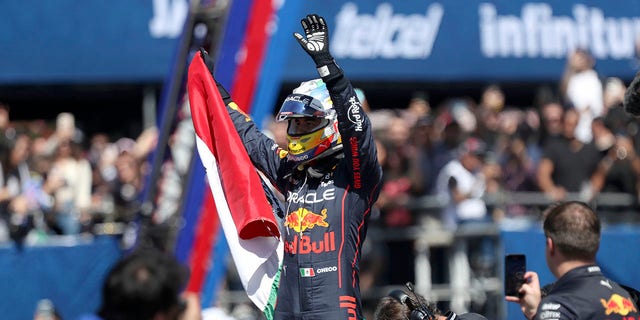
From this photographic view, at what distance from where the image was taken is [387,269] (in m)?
11.9

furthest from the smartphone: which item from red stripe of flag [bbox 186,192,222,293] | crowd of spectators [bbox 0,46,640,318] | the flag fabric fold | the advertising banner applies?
the advertising banner

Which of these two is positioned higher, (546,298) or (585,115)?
(585,115)

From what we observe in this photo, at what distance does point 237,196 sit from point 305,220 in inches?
23.1

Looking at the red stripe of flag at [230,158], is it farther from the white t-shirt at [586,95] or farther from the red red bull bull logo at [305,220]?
the white t-shirt at [586,95]

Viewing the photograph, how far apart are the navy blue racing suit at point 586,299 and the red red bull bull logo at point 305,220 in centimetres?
130

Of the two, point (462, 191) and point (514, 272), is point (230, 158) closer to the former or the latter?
point (514, 272)

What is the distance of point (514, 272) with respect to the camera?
17.9 ft

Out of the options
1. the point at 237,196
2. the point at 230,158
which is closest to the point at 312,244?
the point at 237,196

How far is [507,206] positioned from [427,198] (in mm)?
810

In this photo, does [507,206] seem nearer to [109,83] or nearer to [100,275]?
[100,275]

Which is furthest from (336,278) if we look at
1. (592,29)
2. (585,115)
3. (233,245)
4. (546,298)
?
(592,29)

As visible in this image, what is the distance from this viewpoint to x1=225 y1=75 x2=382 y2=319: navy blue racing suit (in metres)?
5.91

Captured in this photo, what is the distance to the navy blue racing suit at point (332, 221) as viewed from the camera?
19.4 ft

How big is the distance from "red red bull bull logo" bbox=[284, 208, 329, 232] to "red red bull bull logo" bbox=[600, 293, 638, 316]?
59.3 inches
